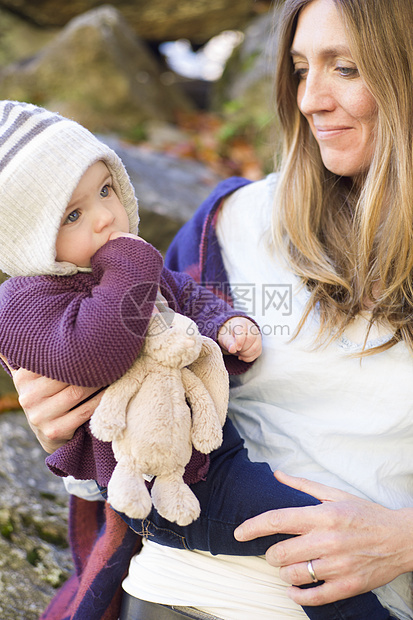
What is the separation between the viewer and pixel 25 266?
3.77ft

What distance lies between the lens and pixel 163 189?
307 centimetres

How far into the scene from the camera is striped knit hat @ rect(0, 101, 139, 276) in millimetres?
1086

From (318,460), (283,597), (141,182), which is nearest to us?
(283,597)

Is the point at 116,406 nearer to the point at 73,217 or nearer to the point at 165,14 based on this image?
the point at 73,217

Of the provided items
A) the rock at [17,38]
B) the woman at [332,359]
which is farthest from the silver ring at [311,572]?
the rock at [17,38]

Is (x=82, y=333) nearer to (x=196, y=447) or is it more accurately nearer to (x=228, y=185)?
(x=196, y=447)

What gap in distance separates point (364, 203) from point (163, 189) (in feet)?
5.62

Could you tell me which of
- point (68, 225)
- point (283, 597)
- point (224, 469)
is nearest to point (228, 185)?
point (68, 225)

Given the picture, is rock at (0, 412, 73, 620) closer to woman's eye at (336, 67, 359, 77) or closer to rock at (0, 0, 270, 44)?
woman's eye at (336, 67, 359, 77)

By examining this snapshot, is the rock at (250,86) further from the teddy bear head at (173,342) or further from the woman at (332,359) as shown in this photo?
the teddy bear head at (173,342)

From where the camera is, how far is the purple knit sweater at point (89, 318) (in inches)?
42.1

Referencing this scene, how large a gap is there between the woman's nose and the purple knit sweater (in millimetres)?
715

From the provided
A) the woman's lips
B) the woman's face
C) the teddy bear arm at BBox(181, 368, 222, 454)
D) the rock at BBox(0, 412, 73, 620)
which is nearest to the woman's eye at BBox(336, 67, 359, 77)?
the woman's face

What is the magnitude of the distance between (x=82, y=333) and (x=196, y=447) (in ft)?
1.09
